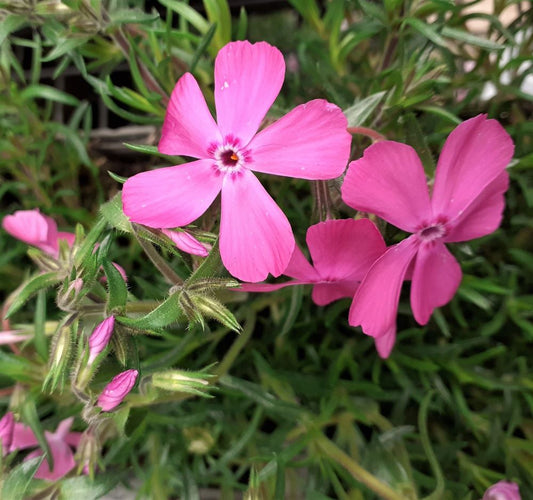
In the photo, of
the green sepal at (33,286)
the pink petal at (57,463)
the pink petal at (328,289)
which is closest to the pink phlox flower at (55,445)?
the pink petal at (57,463)

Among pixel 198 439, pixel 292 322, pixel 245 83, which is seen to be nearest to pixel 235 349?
pixel 292 322

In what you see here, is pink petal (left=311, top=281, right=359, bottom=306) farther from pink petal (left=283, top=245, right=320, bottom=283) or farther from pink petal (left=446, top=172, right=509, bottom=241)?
pink petal (left=446, top=172, right=509, bottom=241)

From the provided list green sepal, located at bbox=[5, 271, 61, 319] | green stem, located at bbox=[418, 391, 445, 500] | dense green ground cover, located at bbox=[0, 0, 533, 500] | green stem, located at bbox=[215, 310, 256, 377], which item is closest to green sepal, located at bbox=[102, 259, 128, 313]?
dense green ground cover, located at bbox=[0, 0, 533, 500]

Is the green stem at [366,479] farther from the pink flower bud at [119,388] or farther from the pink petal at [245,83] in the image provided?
the pink petal at [245,83]

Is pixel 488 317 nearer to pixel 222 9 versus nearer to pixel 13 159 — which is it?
pixel 222 9

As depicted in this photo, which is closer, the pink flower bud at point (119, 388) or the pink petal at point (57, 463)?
the pink flower bud at point (119, 388)

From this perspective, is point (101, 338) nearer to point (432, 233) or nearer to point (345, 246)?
point (345, 246)
